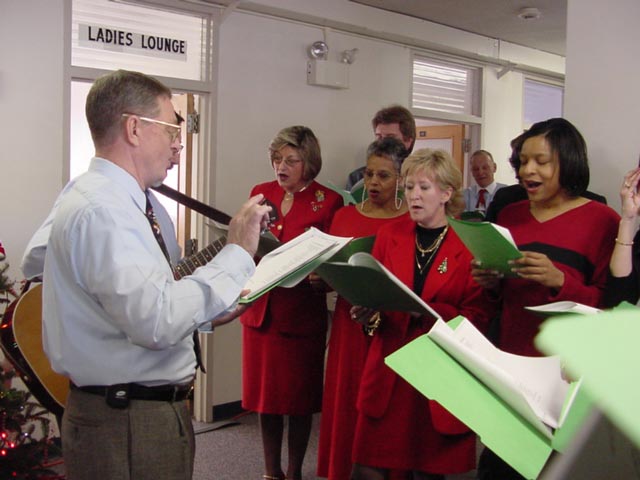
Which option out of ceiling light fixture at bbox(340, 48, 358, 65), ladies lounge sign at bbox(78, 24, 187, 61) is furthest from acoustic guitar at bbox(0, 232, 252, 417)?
ceiling light fixture at bbox(340, 48, 358, 65)

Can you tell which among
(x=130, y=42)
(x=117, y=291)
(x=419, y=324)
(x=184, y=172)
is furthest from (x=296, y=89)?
(x=117, y=291)

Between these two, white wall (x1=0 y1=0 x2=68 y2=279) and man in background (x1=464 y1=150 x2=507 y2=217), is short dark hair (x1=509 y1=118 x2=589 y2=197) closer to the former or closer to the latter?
white wall (x1=0 y1=0 x2=68 y2=279)

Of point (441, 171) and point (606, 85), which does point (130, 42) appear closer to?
point (441, 171)

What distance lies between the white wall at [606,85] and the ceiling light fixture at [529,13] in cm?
252

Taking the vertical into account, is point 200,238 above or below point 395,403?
above

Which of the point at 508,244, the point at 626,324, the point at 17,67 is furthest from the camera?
the point at 17,67

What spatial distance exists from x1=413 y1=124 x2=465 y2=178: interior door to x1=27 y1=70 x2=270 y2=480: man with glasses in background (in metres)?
5.03

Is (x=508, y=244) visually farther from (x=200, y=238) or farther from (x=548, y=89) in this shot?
(x=548, y=89)

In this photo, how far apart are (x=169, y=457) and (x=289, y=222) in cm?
165

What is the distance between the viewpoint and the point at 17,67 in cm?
356

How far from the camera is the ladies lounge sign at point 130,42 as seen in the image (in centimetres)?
389

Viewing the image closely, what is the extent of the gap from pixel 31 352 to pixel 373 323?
1.21m

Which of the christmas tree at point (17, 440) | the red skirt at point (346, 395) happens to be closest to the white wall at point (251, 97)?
the christmas tree at point (17, 440)

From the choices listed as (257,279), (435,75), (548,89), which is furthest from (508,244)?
(548,89)
